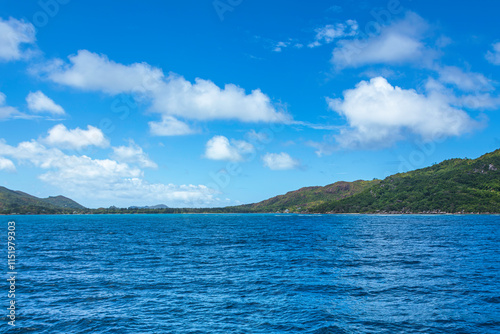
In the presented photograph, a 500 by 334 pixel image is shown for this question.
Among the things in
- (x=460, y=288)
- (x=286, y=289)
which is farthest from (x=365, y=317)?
(x=460, y=288)

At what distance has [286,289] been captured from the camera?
121ft

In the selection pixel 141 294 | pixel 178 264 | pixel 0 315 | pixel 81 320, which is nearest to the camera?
pixel 81 320

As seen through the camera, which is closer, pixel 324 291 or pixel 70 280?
pixel 324 291

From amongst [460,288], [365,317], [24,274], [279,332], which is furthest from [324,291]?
[24,274]

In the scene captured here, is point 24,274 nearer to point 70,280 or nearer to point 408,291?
point 70,280

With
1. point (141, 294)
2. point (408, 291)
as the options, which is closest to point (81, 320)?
point (141, 294)

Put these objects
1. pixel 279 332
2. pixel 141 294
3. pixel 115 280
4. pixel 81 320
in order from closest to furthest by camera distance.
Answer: pixel 279 332 → pixel 81 320 → pixel 141 294 → pixel 115 280

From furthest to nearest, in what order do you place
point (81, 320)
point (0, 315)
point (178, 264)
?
point (178, 264)
point (0, 315)
point (81, 320)

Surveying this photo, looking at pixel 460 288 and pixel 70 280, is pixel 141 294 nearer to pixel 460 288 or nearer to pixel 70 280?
pixel 70 280

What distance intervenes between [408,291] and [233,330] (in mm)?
22057

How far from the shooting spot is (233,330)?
81.5 ft

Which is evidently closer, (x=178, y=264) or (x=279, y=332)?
(x=279, y=332)

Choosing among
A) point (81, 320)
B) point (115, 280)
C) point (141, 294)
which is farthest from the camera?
point (115, 280)

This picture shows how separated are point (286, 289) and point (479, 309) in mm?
18805
